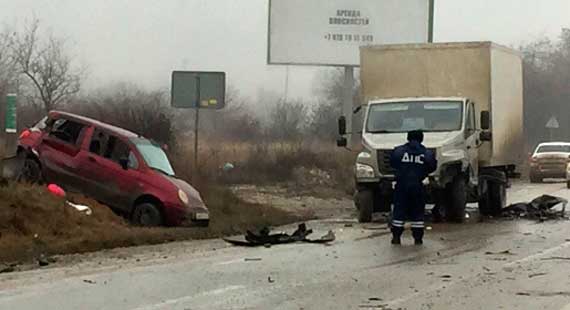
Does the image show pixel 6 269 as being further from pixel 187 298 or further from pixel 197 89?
pixel 197 89

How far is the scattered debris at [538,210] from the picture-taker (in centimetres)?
2112

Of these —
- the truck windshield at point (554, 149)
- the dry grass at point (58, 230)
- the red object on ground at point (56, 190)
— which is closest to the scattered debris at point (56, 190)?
the red object on ground at point (56, 190)

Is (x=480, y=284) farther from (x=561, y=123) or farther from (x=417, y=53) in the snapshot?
(x=561, y=123)

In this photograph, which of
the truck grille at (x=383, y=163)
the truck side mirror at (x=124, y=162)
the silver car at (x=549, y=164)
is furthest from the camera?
the silver car at (x=549, y=164)

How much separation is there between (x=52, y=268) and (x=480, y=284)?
5127mm

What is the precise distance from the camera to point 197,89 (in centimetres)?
2309

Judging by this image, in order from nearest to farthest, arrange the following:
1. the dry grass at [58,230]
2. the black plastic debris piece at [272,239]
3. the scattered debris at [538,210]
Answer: the dry grass at [58,230] → the black plastic debris piece at [272,239] → the scattered debris at [538,210]

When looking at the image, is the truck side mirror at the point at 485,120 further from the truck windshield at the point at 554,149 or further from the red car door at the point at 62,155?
the truck windshield at the point at 554,149

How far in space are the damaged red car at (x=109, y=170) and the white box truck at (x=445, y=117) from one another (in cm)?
382

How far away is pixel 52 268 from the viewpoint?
12.4 metres

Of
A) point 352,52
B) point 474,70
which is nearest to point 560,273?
point 474,70

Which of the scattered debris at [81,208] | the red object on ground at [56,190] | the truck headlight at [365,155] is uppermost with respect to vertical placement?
the truck headlight at [365,155]

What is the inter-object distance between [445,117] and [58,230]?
8.16 meters

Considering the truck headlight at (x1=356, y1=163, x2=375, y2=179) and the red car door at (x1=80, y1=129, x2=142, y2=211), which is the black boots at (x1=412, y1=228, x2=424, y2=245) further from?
the red car door at (x1=80, y1=129, x2=142, y2=211)
